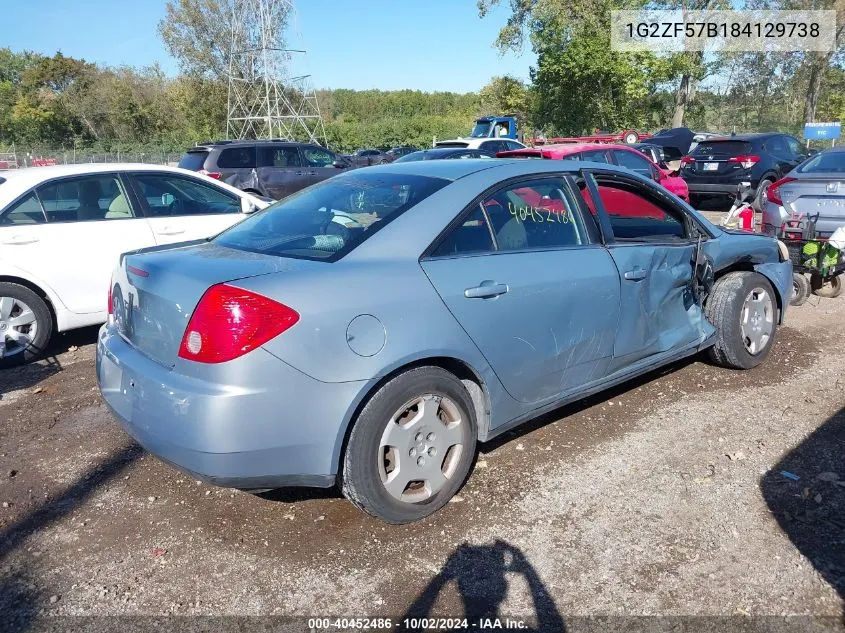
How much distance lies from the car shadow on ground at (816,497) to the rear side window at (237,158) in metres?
11.9

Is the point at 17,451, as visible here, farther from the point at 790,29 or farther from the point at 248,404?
the point at 790,29

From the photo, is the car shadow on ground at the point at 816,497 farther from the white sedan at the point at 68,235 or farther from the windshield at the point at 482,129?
the windshield at the point at 482,129

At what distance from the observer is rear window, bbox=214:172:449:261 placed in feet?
10.6

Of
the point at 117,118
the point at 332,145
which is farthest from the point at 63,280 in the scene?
the point at 117,118

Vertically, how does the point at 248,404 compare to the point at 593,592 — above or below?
above

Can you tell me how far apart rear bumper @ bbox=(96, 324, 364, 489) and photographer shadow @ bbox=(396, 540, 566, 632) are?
620 mm

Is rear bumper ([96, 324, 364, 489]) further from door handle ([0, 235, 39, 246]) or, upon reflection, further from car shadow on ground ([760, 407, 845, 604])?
door handle ([0, 235, 39, 246])

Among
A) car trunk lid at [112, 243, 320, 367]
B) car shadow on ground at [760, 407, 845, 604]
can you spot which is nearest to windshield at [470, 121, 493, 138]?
car shadow on ground at [760, 407, 845, 604]

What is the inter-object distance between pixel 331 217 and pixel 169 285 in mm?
905

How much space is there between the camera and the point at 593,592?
8.91 ft

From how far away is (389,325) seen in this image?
292 centimetres

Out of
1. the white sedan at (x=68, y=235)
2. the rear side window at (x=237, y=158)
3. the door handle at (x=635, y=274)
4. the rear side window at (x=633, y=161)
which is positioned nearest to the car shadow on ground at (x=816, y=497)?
the door handle at (x=635, y=274)

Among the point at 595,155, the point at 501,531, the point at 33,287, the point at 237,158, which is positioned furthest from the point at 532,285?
the point at 237,158

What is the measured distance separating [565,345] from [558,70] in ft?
107
